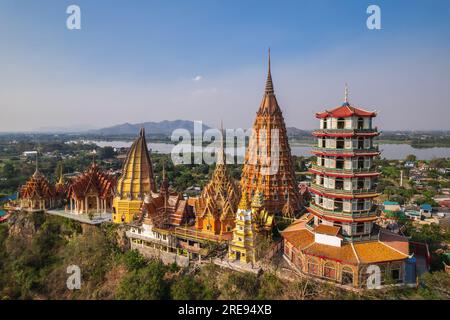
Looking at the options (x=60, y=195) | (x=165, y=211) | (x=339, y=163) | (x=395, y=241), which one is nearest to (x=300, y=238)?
(x=339, y=163)

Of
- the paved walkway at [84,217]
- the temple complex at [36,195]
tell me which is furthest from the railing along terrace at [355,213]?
the temple complex at [36,195]

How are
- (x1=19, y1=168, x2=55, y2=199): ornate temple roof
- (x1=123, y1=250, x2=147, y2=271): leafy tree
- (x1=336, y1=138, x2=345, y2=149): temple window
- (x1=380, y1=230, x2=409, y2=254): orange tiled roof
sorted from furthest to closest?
(x1=19, y1=168, x2=55, y2=199): ornate temple roof, (x1=123, y1=250, x2=147, y2=271): leafy tree, (x1=336, y1=138, x2=345, y2=149): temple window, (x1=380, y1=230, x2=409, y2=254): orange tiled roof

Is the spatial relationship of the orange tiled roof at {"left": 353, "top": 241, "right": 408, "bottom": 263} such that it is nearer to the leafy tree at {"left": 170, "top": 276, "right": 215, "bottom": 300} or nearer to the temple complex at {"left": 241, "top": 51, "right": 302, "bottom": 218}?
the temple complex at {"left": 241, "top": 51, "right": 302, "bottom": 218}

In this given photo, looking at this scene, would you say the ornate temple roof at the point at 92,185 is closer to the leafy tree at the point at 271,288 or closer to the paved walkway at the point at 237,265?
the paved walkway at the point at 237,265

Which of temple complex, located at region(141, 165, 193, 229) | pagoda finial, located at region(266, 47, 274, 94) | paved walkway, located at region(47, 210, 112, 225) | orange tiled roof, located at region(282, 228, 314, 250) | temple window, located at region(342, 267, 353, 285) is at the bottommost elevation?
temple window, located at region(342, 267, 353, 285)

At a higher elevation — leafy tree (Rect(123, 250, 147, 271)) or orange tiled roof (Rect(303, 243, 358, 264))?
orange tiled roof (Rect(303, 243, 358, 264))

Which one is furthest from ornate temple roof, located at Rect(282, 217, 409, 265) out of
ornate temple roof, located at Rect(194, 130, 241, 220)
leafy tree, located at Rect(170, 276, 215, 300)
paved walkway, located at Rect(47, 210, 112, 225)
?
paved walkway, located at Rect(47, 210, 112, 225)

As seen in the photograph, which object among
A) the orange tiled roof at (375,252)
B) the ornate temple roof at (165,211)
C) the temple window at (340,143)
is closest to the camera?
the orange tiled roof at (375,252)
